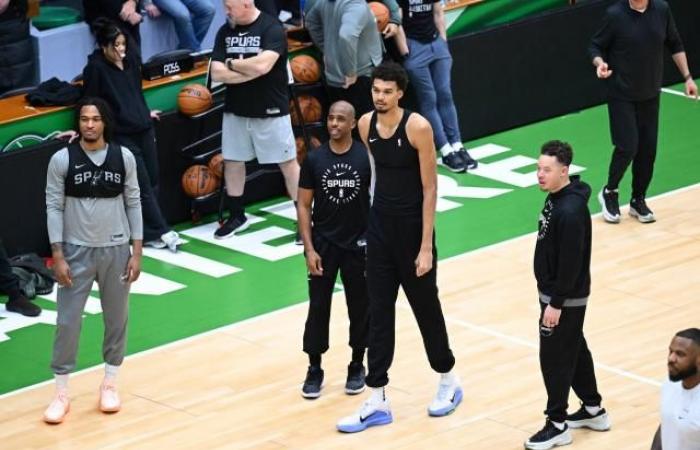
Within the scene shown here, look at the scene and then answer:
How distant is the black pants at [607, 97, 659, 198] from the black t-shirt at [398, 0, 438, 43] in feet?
7.74

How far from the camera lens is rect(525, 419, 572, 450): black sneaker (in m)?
10.1

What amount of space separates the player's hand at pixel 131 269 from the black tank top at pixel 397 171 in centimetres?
170

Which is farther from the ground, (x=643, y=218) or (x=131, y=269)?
(x=131, y=269)

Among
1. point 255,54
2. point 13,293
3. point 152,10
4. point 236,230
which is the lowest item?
point 236,230

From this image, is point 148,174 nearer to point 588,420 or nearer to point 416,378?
point 416,378

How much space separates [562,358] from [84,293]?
3225 millimetres

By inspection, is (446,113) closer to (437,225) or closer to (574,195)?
(437,225)

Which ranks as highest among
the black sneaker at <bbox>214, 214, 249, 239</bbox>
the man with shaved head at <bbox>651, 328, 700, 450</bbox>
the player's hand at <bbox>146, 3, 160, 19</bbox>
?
the man with shaved head at <bbox>651, 328, 700, 450</bbox>

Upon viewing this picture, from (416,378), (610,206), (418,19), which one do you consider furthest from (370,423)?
(418,19)

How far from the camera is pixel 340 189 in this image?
10.8m

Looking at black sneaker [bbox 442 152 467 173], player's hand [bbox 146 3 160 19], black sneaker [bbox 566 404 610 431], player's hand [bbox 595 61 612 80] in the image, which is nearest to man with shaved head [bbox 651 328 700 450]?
black sneaker [bbox 566 404 610 431]

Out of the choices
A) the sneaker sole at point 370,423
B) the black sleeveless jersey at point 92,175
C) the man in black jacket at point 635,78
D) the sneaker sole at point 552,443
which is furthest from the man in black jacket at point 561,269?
the man in black jacket at point 635,78

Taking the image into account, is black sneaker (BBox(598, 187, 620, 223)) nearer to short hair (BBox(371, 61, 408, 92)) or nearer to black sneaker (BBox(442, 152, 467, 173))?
black sneaker (BBox(442, 152, 467, 173))

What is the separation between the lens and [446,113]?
16312 millimetres
